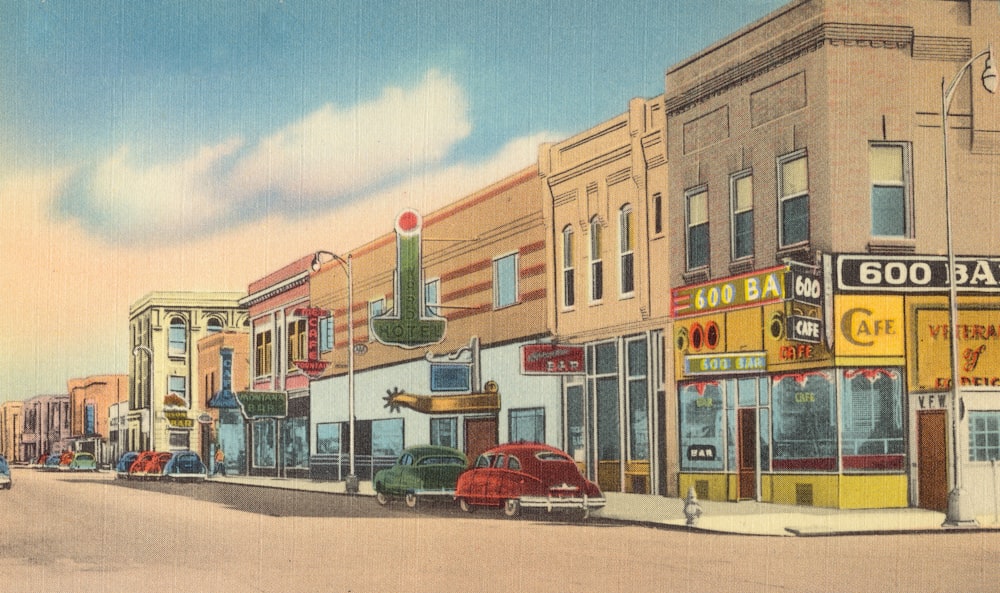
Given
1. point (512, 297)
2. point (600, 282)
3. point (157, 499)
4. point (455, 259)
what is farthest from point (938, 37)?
point (157, 499)

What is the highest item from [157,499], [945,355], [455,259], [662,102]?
[662,102]

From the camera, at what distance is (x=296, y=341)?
70312 millimetres

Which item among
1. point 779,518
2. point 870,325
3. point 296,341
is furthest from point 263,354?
point 779,518

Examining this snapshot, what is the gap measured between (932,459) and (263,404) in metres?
45.0

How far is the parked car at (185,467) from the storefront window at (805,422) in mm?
36792

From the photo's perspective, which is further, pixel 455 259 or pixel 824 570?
pixel 455 259

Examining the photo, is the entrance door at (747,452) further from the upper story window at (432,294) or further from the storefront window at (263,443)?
the storefront window at (263,443)

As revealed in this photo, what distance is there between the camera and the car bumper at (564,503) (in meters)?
28.0

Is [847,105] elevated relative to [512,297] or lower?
elevated

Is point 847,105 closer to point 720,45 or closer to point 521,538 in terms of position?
point 720,45

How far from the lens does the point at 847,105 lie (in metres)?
30.3

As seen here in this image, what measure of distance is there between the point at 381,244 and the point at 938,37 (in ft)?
92.0

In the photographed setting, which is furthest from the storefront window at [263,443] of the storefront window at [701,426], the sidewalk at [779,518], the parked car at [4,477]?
Result: the sidewalk at [779,518]

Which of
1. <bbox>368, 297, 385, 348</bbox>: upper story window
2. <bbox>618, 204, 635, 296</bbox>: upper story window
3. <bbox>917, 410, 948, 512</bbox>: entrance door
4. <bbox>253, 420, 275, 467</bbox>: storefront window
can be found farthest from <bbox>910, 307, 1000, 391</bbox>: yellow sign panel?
<bbox>253, 420, 275, 467</bbox>: storefront window
